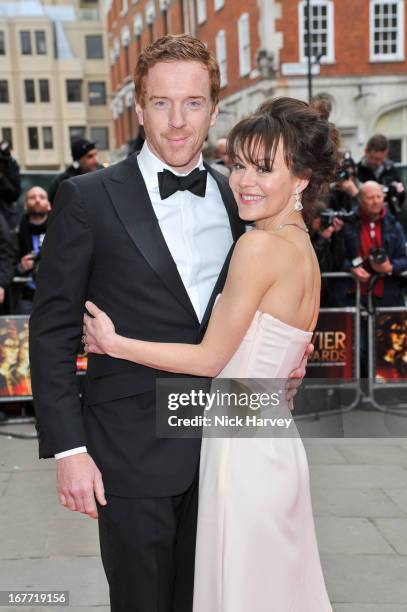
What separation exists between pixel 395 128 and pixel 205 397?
26041 millimetres

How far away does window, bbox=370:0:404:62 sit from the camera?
26.2m

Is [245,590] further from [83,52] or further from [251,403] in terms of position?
[83,52]

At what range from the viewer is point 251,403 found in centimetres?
219

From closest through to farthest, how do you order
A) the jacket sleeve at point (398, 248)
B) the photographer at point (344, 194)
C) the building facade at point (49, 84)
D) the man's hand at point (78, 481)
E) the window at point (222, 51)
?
the man's hand at point (78, 481)
the jacket sleeve at point (398, 248)
the photographer at point (344, 194)
the window at point (222, 51)
the building facade at point (49, 84)

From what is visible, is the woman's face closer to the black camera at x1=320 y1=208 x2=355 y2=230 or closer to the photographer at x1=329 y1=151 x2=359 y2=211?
the black camera at x1=320 y1=208 x2=355 y2=230

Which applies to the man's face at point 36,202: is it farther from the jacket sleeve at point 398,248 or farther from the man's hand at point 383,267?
the jacket sleeve at point 398,248

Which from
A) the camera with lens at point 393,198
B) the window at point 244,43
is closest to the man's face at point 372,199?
the camera with lens at point 393,198

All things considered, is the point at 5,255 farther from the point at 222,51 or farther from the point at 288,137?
the point at 222,51

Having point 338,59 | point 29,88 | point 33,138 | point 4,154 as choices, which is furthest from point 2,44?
point 4,154

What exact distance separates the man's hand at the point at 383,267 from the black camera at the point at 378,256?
0.03 m

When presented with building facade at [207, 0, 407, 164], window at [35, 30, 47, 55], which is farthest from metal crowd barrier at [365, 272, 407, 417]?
window at [35, 30, 47, 55]

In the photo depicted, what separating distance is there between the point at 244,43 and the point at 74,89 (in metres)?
32.9

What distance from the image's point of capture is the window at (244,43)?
27531mm

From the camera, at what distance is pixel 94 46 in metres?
59.6
